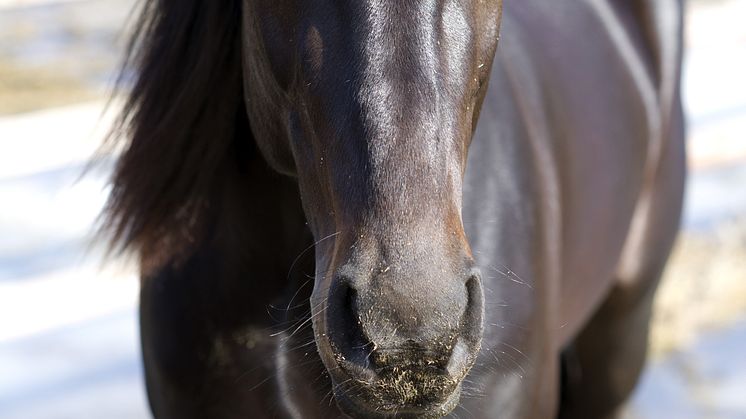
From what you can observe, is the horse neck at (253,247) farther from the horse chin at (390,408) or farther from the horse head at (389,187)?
the horse chin at (390,408)

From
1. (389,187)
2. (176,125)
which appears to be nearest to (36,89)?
(176,125)

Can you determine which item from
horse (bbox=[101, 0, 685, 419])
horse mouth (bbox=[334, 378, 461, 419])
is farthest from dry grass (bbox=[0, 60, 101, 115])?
horse mouth (bbox=[334, 378, 461, 419])

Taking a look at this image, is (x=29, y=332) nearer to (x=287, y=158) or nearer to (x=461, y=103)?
(x=287, y=158)

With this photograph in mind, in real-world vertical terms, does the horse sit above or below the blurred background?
above

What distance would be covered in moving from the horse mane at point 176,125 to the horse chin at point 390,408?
2.15ft

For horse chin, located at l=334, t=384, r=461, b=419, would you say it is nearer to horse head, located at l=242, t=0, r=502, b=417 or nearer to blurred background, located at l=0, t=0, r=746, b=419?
horse head, located at l=242, t=0, r=502, b=417

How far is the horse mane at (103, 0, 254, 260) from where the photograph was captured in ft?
6.00

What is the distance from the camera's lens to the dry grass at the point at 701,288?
4.17 metres

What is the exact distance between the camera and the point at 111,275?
3.06 metres

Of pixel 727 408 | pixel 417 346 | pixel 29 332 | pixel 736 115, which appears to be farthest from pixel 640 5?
pixel 736 115

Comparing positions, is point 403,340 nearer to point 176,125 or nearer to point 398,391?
point 398,391

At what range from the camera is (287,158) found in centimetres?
167

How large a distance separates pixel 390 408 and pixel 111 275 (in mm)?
1877

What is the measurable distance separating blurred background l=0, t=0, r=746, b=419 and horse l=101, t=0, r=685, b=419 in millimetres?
329
